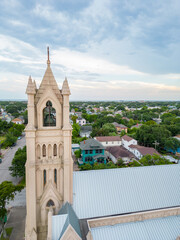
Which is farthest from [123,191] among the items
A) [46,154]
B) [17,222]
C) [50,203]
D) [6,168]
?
[6,168]

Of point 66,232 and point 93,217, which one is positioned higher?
point 66,232

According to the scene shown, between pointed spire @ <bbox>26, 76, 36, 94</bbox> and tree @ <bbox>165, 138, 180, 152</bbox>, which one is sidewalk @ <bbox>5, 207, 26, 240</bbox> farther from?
tree @ <bbox>165, 138, 180, 152</bbox>

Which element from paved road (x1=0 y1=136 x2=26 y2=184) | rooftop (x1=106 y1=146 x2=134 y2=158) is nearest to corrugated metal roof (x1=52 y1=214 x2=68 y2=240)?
paved road (x1=0 y1=136 x2=26 y2=184)

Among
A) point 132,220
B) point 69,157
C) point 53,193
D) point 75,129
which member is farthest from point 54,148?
point 75,129

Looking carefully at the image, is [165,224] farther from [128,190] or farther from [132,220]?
[128,190]

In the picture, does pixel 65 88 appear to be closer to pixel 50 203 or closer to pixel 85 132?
pixel 50 203
